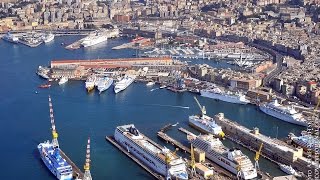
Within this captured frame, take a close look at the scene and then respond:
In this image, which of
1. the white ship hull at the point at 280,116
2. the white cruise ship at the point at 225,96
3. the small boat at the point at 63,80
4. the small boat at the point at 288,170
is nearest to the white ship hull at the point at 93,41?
the small boat at the point at 63,80

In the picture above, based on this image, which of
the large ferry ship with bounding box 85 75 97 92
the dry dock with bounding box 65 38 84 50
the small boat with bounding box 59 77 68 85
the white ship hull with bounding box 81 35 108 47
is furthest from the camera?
the white ship hull with bounding box 81 35 108 47

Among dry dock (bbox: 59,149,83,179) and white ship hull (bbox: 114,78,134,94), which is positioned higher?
white ship hull (bbox: 114,78,134,94)

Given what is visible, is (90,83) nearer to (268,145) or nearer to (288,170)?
(268,145)

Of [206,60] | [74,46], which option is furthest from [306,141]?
[74,46]

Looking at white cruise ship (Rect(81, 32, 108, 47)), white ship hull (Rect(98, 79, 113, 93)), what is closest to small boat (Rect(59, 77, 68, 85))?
white ship hull (Rect(98, 79, 113, 93))

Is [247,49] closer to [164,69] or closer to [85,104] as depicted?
[164,69]

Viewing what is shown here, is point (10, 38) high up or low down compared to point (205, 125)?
up

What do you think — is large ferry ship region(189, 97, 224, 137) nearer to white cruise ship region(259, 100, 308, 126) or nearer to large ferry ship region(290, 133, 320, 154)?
large ferry ship region(290, 133, 320, 154)
